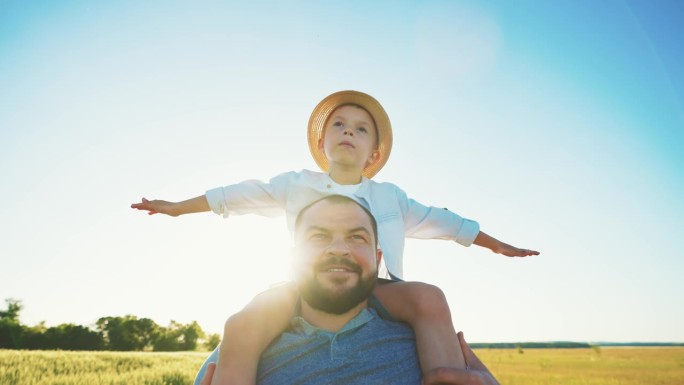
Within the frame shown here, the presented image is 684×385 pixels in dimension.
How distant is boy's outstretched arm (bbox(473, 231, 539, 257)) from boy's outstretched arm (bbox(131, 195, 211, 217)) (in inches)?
Result: 114

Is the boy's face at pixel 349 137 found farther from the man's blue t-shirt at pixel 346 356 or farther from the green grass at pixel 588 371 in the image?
the green grass at pixel 588 371

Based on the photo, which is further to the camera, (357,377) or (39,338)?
(39,338)

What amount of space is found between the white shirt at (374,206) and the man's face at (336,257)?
1248 mm

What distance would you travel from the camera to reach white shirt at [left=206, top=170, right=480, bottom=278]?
11.8 feet

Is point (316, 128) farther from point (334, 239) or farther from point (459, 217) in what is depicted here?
point (334, 239)

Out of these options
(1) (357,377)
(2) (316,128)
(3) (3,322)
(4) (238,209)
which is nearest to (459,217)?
(2) (316,128)

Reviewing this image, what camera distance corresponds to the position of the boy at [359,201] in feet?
6.61

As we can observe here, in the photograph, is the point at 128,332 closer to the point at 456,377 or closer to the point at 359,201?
the point at 359,201

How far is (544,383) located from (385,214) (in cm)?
1841

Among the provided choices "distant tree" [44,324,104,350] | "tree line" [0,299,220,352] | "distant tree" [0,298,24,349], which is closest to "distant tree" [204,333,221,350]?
"tree line" [0,299,220,352]

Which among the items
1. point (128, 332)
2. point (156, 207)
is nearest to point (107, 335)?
point (128, 332)

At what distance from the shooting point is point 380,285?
2342 millimetres

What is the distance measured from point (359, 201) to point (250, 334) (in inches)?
55.9

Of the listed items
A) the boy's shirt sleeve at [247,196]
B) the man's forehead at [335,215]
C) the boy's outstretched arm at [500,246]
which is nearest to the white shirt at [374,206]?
the boy's shirt sleeve at [247,196]
